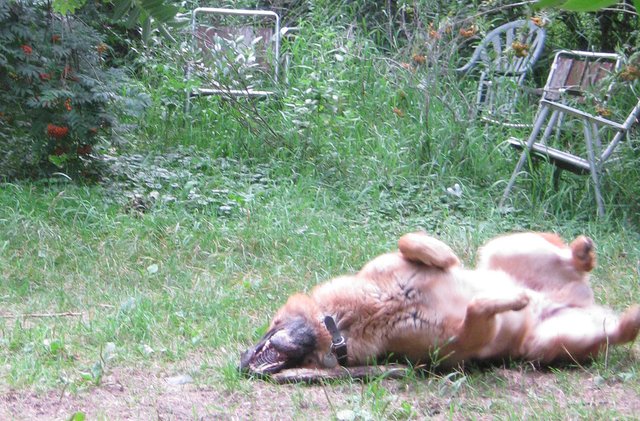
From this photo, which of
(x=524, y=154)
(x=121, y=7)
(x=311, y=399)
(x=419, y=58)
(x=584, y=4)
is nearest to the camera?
(x=584, y=4)

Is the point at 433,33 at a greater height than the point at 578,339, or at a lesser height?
greater

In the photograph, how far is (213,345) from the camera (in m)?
3.88

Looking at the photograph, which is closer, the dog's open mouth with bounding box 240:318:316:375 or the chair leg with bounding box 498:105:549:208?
the dog's open mouth with bounding box 240:318:316:375

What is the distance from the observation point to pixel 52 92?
6328 mm

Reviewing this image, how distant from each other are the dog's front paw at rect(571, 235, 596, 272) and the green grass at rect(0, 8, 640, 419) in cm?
45

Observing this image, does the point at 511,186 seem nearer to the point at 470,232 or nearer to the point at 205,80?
the point at 470,232

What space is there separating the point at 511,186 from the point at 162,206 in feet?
8.55

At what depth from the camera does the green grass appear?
3.29 m

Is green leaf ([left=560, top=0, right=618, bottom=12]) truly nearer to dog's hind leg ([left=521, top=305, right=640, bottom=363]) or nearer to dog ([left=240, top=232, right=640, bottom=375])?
dog ([left=240, top=232, right=640, bottom=375])

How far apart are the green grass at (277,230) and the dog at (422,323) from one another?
9cm

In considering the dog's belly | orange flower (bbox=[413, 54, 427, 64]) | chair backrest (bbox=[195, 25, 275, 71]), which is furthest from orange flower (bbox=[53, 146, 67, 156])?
the dog's belly

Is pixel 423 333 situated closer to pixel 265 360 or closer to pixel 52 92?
pixel 265 360

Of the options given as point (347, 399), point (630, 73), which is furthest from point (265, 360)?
point (630, 73)

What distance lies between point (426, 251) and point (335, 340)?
1.74 feet
